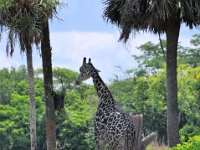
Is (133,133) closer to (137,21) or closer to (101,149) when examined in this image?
(101,149)

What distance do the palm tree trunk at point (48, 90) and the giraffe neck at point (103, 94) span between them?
Result: 2.36 meters

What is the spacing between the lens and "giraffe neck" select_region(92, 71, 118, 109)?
12953 mm

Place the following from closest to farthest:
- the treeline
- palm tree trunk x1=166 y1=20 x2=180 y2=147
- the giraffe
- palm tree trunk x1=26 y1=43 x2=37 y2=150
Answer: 1. the giraffe
2. palm tree trunk x1=26 y1=43 x2=37 y2=150
3. palm tree trunk x1=166 y1=20 x2=180 y2=147
4. the treeline

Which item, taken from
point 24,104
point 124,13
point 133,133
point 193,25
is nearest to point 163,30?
point 193,25

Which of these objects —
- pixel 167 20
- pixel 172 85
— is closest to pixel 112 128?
pixel 172 85

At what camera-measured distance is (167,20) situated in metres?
16.5

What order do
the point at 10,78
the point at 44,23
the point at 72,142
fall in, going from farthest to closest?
the point at 10,78 < the point at 72,142 < the point at 44,23

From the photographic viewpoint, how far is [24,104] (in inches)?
1623

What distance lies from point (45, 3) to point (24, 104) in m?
26.2

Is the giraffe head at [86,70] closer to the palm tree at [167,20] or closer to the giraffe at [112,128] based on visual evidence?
the giraffe at [112,128]

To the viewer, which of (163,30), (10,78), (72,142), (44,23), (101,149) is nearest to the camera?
(101,149)

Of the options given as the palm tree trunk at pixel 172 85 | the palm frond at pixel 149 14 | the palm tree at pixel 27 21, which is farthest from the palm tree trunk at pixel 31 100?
the palm tree trunk at pixel 172 85

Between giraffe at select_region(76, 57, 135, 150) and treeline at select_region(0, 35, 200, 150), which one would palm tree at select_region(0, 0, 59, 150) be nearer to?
giraffe at select_region(76, 57, 135, 150)

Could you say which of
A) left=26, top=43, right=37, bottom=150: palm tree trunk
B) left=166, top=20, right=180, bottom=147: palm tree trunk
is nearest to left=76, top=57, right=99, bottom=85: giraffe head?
left=26, top=43, right=37, bottom=150: palm tree trunk
